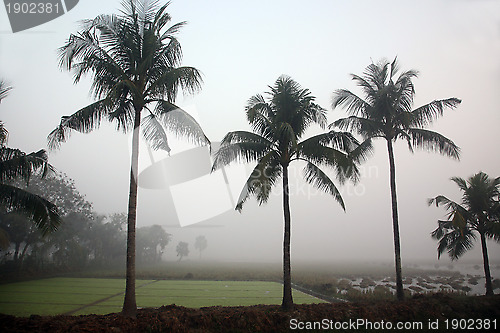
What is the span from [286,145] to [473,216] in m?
12.6

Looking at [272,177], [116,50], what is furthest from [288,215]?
[116,50]

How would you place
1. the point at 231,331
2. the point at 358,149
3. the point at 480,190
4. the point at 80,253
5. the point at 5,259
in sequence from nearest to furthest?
the point at 231,331 < the point at 358,149 < the point at 480,190 < the point at 5,259 < the point at 80,253

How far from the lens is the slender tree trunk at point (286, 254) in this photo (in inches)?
397

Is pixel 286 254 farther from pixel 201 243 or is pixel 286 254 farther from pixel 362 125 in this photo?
pixel 201 243

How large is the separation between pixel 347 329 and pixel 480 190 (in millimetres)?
12632

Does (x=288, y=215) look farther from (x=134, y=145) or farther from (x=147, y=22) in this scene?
(x=147, y=22)

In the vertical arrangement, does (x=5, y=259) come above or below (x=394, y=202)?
below

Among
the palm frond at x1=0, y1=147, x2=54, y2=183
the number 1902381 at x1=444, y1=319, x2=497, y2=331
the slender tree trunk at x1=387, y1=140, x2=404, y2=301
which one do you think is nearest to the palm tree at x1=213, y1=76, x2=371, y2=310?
the slender tree trunk at x1=387, y1=140, x2=404, y2=301

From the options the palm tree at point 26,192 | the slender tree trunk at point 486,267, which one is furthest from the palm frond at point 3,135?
the slender tree trunk at point 486,267

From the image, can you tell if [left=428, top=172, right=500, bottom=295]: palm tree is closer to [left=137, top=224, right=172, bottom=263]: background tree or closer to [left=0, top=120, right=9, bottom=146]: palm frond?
[left=0, top=120, right=9, bottom=146]: palm frond

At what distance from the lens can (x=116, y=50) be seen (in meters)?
9.84

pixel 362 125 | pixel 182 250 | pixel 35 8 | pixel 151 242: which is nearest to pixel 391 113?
pixel 362 125

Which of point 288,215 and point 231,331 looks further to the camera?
point 288,215

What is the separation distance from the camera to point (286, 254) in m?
10.5
